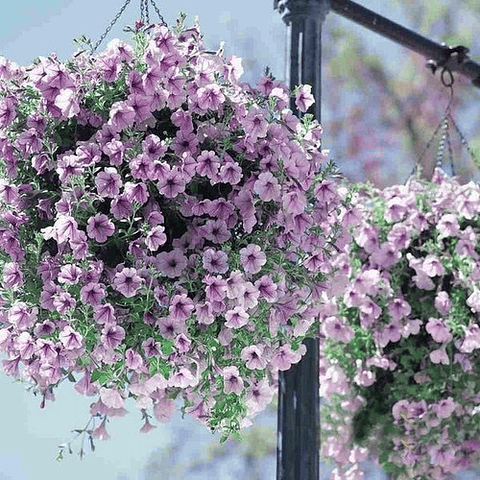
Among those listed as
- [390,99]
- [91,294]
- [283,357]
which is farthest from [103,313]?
[390,99]

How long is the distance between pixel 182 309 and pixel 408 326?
1061mm

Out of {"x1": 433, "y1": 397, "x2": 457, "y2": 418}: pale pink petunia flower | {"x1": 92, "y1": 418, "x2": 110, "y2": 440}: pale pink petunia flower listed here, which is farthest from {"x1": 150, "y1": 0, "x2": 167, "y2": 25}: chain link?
{"x1": 433, "y1": 397, "x2": 457, "y2": 418}: pale pink petunia flower

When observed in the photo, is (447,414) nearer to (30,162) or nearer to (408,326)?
(408,326)

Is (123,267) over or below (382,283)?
below

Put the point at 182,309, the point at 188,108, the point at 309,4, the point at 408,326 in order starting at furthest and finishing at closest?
the point at 408,326, the point at 309,4, the point at 188,108, the point at 182,309

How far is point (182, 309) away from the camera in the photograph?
167 centimetres

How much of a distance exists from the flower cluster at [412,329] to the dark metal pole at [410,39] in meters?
0.33

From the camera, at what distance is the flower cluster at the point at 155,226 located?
65.9 inches

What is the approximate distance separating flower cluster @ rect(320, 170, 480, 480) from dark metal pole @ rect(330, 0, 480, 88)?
1.10ft

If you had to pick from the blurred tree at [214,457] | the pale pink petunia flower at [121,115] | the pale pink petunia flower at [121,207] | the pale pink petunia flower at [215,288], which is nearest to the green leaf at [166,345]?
the pale pink petunia flower at [215,288]

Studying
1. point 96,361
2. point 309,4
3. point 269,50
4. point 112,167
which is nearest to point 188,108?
point 112,167

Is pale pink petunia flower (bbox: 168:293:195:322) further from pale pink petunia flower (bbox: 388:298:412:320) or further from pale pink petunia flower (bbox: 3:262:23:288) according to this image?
pale pink petunia flower (bbox: 388:298:412:320)

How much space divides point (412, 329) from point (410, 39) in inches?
29.3

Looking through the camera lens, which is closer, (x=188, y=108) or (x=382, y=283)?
(x=188, y=108)
